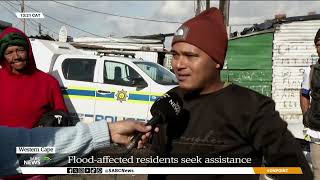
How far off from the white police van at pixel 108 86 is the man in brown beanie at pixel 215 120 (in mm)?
6729

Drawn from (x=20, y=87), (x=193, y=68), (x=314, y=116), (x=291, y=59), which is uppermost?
(x=291, y=59)

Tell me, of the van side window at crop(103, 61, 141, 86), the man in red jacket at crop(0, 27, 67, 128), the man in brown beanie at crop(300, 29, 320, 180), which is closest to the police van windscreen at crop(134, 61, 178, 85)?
the van side window at crop(103, 61, 141, 86)

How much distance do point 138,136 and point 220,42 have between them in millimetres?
1000

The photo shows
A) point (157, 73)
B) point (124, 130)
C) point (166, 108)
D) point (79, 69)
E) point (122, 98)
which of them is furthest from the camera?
point (157, 73)

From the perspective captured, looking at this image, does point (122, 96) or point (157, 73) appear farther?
point (157, 73)

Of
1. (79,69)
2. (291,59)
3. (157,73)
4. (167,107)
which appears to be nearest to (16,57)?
(167,107)

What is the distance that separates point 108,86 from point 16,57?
6.02 meters

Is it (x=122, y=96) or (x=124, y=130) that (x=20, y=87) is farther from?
(x=122, y=96)

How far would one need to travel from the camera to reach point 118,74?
31.6 ft

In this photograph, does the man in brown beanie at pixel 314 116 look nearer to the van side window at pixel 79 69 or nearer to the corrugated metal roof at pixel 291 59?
the van side window at pixel 79 69

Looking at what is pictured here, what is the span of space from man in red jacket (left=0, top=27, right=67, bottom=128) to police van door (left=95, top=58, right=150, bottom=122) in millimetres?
5764

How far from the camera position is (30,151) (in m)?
1.64

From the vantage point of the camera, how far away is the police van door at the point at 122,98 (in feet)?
30.6

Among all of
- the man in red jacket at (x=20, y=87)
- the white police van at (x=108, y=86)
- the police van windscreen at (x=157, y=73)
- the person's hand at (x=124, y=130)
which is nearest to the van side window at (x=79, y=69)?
the white police van at (x=108, y=86)
